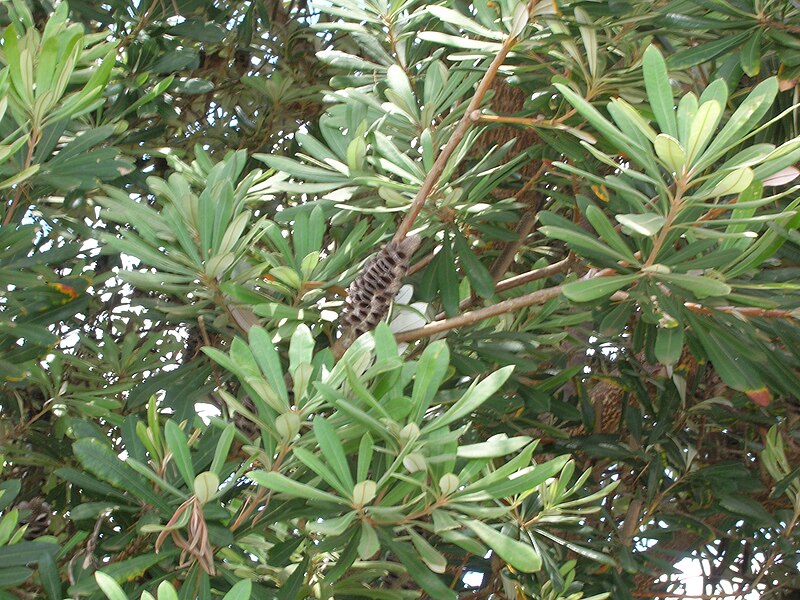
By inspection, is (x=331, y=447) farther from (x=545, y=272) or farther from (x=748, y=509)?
(x=748, y=509)

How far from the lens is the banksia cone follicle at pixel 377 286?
55.6 inches

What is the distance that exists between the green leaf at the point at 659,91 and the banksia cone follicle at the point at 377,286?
0.44 m

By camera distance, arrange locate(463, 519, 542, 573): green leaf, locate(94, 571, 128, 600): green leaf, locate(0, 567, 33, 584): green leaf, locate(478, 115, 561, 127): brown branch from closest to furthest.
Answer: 1. locate(94, 571, 128, 600): green leaf
2. locate(463, 519, 542, 573): green leaf
3. locate(0, 567, 33, 584): green leaf
4. locate(478, 115, 561, 127): brown branch

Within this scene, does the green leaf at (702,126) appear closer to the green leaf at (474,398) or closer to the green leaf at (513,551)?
the green leaf at (474,398)

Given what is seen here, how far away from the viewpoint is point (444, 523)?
115cm

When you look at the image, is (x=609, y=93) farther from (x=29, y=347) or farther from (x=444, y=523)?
(x=29, y=347)

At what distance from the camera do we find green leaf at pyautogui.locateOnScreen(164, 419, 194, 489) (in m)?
1.22

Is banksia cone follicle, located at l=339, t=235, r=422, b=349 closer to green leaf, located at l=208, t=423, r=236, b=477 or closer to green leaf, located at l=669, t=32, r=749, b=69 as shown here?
green leaf, located at l=208, t=423, r=236, b=477

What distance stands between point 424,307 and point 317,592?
0.52 m

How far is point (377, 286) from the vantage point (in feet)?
4.65

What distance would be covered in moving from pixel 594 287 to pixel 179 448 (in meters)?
0.59

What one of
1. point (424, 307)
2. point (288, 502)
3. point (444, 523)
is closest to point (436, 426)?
point (444, 523)

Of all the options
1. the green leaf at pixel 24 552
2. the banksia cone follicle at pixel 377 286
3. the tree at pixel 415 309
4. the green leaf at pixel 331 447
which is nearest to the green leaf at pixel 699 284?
the tree at pixel 415 309

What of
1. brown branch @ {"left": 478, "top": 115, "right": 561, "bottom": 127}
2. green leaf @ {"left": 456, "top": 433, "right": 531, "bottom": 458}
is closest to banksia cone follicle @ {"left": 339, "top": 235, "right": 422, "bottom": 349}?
brown branch @ {"left": 478, "top": 115, "right": 561, "bottom": 127}
